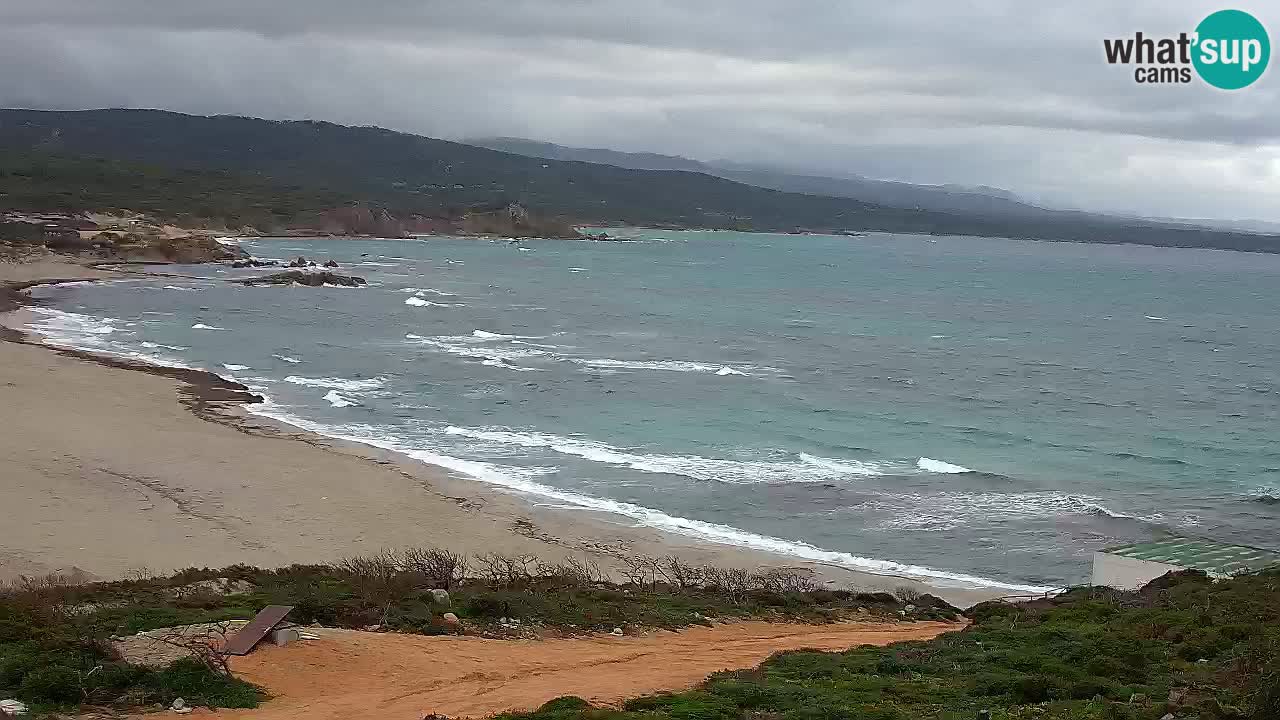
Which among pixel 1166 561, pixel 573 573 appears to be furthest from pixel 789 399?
pixel 573 573

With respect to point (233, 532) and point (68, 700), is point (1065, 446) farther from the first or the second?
point (68, 700)

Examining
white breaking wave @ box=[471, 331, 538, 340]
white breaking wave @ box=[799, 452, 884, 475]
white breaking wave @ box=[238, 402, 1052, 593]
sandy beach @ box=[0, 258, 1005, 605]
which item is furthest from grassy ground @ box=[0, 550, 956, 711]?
white breaking wave @ box=[471, 331, 538, 340]

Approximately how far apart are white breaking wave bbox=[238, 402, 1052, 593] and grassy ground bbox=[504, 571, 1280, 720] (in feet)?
24.2

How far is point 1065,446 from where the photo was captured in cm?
3722

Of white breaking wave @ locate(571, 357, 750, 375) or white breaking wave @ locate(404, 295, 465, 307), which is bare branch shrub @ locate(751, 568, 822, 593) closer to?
white breaking wave @ locate(571, 357, 750, 375)

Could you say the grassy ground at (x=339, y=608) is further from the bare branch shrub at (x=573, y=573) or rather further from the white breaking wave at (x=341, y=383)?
the white breaking wave at (x=341, y=383)

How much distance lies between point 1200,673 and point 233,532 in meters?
18.2

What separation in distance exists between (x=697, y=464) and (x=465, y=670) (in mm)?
19799

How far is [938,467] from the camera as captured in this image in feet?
108

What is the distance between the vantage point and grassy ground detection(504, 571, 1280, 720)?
34.2 ft

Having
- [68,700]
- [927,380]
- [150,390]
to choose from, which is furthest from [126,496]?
[927,380]

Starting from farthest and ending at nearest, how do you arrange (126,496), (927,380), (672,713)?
1. (927,380)
2. (126,496)
3. (672,713)

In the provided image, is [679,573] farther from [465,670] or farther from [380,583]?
[465,670]

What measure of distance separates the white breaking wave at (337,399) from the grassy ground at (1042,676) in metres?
26.9
